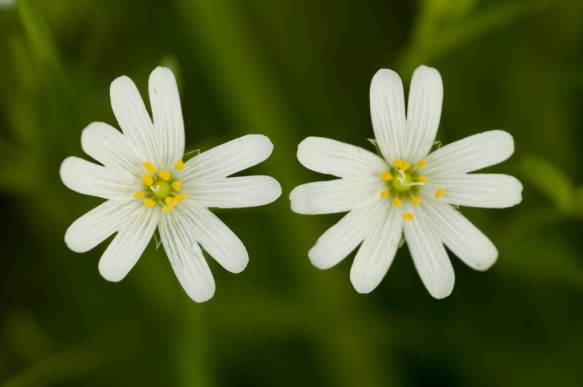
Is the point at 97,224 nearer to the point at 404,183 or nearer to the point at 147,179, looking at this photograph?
the point at 147,179

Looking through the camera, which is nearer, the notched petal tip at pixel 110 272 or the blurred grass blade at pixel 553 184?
the notched petal tip at pixel 110 272

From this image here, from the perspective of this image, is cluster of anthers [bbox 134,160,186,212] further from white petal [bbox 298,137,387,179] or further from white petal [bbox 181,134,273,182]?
white petal [bbox 298,137,387,179]

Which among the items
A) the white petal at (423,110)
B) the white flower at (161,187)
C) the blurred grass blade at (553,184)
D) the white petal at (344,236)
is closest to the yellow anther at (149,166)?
the white flower at (161,187)

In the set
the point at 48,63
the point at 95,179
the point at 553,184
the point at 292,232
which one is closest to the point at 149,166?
the point at 95,179

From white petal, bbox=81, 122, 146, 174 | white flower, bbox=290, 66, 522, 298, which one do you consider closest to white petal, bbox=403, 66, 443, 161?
white flower, bbox=290, 66, 522, 298

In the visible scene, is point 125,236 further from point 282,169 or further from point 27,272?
point 27,272

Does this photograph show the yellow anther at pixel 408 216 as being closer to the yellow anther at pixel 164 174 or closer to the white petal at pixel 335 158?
the white petal at pixel 335 158

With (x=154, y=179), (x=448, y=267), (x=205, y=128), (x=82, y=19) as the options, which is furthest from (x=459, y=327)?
(x=82, y=19)
